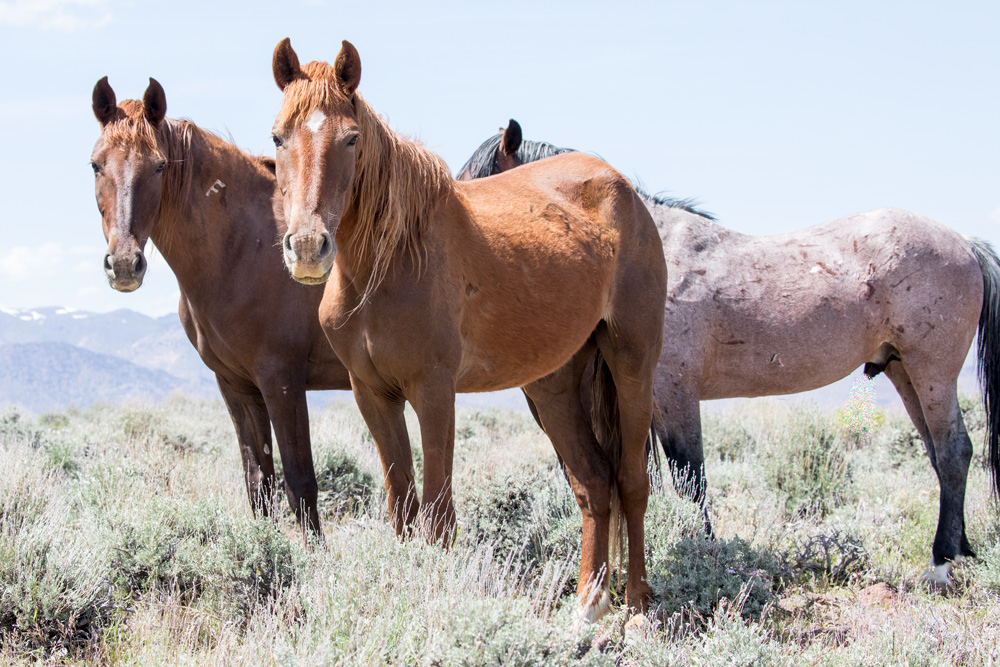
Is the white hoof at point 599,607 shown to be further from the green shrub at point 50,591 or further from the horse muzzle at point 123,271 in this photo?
the horse muzzle at point 123,271

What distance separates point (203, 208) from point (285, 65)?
6.33ft

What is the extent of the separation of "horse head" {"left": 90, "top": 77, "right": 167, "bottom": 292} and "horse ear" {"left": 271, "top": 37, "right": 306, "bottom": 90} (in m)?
1.45

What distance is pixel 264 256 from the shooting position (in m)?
4.88

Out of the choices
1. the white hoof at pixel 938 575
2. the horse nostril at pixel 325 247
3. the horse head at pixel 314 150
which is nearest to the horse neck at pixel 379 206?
the horse head at pixel 314 150

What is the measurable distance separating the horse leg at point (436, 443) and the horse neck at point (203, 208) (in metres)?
2.11

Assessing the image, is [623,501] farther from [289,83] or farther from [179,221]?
[179,221]

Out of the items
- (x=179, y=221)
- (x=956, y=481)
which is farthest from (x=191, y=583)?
(x=956, y=481)

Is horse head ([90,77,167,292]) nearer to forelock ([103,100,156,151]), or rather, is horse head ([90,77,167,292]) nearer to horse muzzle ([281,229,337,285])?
forelock ([103,100,156,151])

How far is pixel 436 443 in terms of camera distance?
11.0 ft

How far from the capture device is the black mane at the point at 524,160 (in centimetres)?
617

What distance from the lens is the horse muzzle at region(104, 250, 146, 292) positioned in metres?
3.94

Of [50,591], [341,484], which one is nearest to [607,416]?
[50,591]

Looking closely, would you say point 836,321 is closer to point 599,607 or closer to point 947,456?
point 947,456

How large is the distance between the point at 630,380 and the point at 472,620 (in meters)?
1.94
